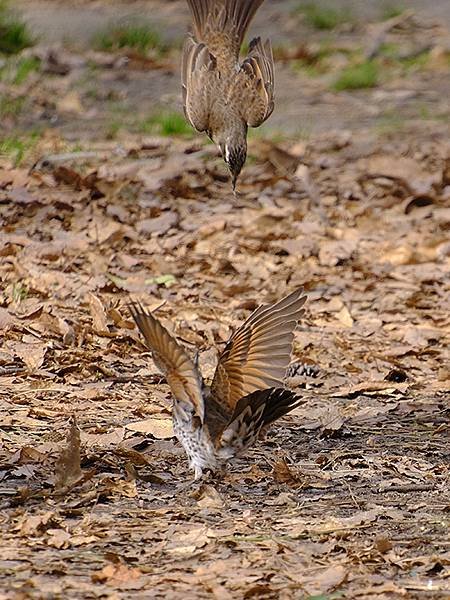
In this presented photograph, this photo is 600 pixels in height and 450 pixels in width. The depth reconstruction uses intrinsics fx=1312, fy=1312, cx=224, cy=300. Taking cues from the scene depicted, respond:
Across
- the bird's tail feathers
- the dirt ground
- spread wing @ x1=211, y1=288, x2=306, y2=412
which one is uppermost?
the bird's tail feathers

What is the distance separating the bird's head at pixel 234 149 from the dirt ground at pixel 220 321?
0.91 metres

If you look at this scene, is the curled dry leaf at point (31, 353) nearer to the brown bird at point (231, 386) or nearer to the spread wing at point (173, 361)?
the brown bird at point (231, 386)

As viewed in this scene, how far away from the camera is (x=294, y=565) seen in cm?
420

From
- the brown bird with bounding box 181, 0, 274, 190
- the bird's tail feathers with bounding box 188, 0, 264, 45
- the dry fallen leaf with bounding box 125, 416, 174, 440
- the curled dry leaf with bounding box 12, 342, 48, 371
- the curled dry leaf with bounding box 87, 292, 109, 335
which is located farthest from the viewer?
the bird's tail feathers with bounding box 188, 0, 264, 45

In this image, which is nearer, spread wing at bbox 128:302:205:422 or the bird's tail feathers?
spread wing at bbox 128:302:205:422

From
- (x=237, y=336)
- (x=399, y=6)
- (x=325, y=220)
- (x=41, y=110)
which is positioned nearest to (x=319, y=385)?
(x=237, y=336)

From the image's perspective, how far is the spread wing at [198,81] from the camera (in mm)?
7762

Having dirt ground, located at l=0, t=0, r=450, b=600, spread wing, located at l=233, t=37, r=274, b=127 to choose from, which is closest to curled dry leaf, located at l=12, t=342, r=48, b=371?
dirt ground, located at l=0, t=0, r=450, b=600

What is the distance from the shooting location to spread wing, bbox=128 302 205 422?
4637 millimetres

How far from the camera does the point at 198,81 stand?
25.6 ft

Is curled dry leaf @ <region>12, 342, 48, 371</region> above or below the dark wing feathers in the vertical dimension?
→ below

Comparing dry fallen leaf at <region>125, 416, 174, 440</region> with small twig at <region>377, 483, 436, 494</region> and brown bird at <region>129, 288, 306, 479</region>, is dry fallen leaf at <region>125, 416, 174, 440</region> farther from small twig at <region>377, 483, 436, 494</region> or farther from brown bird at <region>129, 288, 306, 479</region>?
small twig at <region>377, 483, 436, 494</region>

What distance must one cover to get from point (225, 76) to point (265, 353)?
10.3 ft

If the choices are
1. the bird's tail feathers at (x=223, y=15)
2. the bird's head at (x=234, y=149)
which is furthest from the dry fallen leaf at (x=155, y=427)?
the bird's tail feathers at (x=223, y=15)
